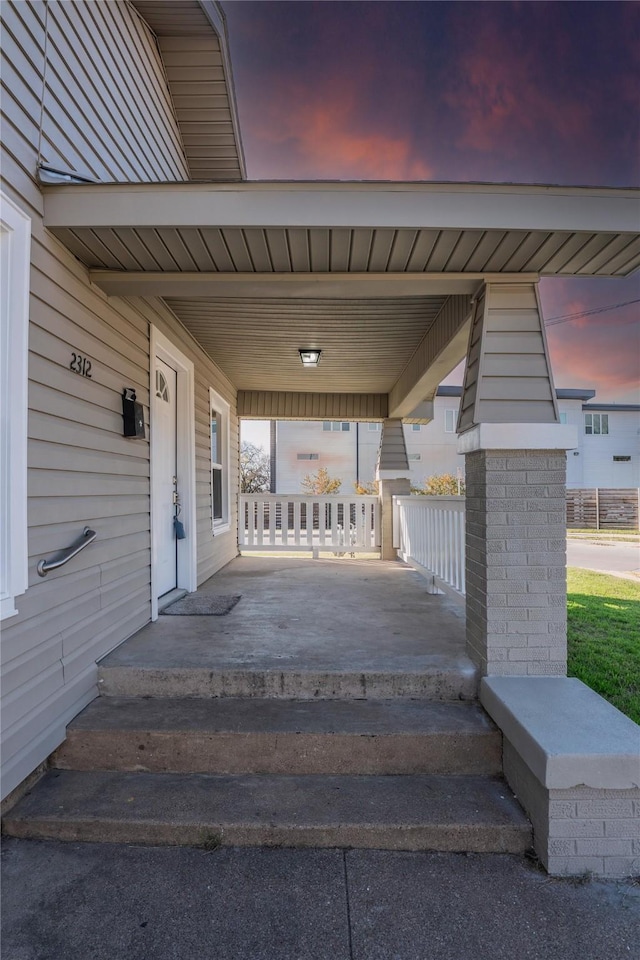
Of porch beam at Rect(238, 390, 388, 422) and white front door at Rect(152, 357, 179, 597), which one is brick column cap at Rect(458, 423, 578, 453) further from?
porch beam at Rect(238, 390, 388, 422)

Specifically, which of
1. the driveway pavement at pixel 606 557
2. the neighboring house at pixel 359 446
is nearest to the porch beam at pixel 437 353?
the driveway pavement at pixel 606 557

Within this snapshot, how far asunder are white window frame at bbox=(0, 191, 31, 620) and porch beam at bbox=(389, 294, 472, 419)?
2.45 metres

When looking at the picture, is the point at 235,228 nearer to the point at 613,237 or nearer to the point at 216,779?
the point at 613,237

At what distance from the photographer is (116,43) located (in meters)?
3.20

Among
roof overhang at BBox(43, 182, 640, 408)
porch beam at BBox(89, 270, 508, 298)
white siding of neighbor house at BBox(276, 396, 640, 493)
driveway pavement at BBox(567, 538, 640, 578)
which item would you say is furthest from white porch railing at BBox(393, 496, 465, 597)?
white siding of neighbor house at BBox(276, 396, 640, 493)

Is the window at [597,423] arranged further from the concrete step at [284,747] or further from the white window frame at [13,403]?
the white window frame at [13,403]

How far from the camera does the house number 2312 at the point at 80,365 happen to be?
2.46 metres

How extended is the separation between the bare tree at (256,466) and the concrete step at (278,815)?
1842 centimetres

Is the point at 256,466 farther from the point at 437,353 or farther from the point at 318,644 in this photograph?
the point at 318,644

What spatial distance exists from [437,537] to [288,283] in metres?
2.91

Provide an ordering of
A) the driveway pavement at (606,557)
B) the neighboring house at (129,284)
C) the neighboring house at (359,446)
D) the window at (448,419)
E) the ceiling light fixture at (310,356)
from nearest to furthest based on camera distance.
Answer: the neighboring house at (129,284) < the ceiling light fixture at (310,356) < the driveway pavement at (606,557) < the neighboring house at (359,446) < the window at (448,419)

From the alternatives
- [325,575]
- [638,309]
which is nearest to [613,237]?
[325,575]

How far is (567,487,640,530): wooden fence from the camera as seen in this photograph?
48.6ft

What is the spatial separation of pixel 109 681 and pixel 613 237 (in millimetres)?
3447
